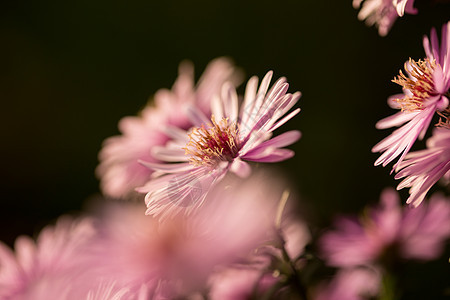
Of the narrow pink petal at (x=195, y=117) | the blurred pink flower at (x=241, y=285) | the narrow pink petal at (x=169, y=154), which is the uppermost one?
the narrow pink petal at (x=195, y=117)

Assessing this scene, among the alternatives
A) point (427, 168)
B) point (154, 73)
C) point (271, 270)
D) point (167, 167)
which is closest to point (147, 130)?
point (167, 167)

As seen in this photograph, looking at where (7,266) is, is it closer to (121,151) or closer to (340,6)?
(121,151)

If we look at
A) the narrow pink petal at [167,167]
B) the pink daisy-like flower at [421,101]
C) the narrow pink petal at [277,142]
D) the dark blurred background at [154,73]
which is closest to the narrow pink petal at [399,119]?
the pink daisy-like flower at [421,101]

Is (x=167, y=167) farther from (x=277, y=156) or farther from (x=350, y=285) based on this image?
(x=350, y=285)

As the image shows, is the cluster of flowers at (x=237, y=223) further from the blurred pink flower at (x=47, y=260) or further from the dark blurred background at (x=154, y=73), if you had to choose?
the dark blurred background at (x=154, y=73)

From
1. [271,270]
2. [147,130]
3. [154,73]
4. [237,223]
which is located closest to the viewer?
[237,223]

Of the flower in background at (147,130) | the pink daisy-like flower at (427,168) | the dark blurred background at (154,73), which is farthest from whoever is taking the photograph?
the dark blurred background at (154,73)
